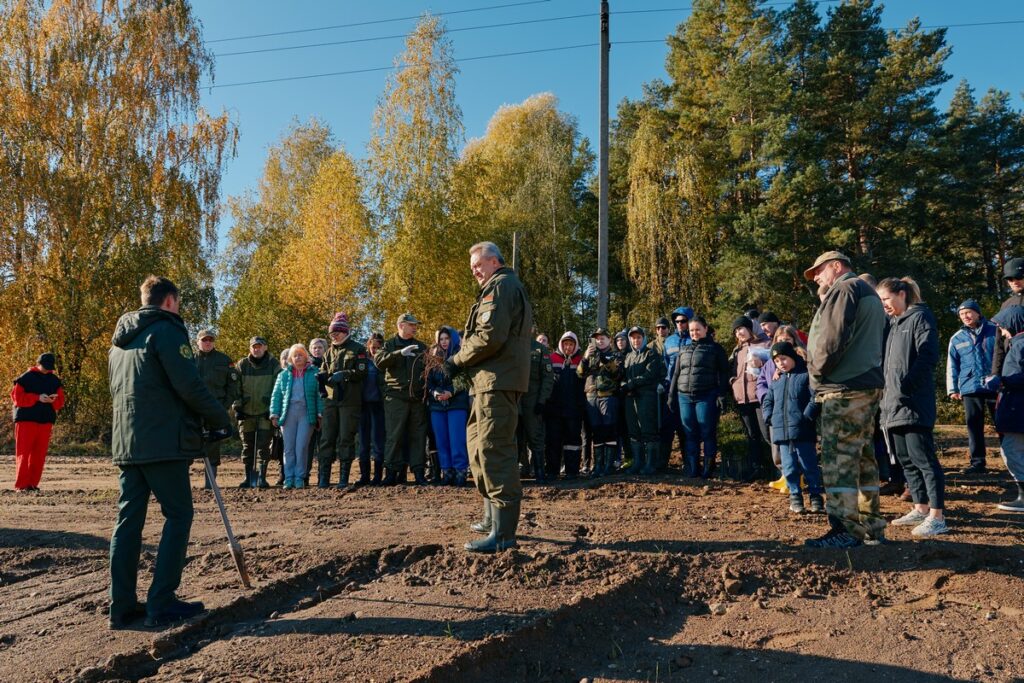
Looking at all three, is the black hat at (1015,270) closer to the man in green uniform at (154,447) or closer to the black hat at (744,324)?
the black hat at (744,324)

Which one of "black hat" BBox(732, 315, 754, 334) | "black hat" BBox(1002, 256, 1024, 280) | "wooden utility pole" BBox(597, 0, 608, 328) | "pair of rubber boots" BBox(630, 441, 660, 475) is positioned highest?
"wooden utility pole" BBox(597, 0, 608, 328)

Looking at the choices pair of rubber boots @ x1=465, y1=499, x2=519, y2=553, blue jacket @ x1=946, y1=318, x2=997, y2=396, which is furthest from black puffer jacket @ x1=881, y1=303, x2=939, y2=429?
blue jacket @ x1=946, y1=318, x2=997, y2=396

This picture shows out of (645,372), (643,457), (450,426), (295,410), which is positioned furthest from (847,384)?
(295,410)

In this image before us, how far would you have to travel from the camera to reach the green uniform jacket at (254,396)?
10.2m

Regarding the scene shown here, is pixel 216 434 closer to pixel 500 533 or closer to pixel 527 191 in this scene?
pixel 500 533

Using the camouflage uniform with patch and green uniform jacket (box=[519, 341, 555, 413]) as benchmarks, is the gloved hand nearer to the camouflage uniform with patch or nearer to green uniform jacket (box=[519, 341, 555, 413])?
the camouflage uniform with patch

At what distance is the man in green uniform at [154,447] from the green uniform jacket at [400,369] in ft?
A: 16.0

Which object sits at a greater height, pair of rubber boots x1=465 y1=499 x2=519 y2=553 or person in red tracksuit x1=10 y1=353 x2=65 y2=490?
person in red tracksuit x1=10 y1=353 x2=65 y2=490

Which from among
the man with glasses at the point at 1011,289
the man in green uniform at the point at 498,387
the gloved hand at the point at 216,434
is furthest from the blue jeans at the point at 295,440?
the man with glasses at the point at 1011,289

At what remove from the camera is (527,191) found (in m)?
32.2

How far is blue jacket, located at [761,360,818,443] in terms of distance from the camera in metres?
6.86

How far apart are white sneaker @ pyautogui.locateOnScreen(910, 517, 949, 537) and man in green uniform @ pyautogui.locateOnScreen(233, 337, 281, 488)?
790cm

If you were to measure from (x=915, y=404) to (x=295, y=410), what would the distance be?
7478 millimetres


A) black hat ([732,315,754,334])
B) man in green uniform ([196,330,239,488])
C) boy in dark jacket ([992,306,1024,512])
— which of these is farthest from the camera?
man in green uniform ([196,330,239,488])
